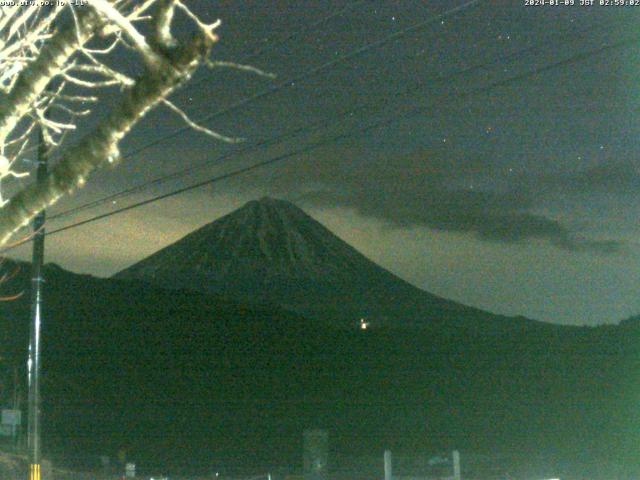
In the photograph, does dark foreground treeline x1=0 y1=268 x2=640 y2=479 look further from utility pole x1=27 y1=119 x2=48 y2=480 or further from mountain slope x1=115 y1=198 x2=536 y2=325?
mountain slope x1=115 y1=198 x2=536 y2=325

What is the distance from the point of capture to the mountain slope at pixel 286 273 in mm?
147000

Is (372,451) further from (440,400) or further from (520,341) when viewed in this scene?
(520,341)

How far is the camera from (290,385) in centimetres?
6059

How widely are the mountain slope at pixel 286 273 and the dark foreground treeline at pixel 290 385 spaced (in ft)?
236

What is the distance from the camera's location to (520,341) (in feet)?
188

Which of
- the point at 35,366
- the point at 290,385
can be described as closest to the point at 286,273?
the point at 290,385

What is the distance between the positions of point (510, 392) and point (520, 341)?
343cm

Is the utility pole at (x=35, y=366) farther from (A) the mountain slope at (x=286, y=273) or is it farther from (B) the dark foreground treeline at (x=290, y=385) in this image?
(A) the mountain slope at (x=286, y=273)

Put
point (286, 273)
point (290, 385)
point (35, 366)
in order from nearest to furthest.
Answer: point (35, 366) < point (290, 385) < point (286, 273)

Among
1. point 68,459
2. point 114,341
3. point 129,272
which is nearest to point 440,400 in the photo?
point 114,341

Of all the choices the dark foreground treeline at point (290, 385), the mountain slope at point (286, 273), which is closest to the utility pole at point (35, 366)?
the dark foreground treeline at point (290, 385)

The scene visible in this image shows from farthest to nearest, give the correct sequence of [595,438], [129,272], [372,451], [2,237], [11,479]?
[129,272] < [372,451] < [595,438] < [11,479] < [2,237]

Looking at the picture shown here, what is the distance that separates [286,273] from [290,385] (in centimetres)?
10418

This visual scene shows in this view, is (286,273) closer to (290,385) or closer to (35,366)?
(290,385)
